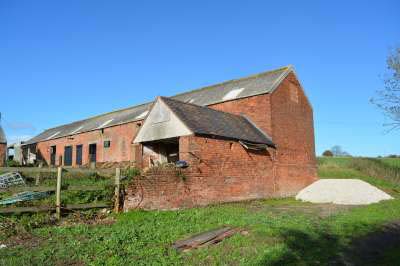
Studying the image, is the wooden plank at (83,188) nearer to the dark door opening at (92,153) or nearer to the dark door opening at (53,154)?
the dark door opening at (92,153)

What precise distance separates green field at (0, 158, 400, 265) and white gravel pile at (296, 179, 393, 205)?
528 cm

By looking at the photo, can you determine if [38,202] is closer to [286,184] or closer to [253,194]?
[253,194]

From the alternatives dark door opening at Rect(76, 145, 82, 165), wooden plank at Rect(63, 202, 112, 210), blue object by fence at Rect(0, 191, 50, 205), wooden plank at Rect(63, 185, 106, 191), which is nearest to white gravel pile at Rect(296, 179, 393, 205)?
wooden plank at Rect(63, 202, 112, 210)

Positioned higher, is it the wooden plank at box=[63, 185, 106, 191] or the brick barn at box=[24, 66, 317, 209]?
the brick barn at box=[24, 66, 317, 209]

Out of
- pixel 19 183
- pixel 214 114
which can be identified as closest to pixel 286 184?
pixel 214 114

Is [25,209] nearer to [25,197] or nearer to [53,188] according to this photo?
[53,188]

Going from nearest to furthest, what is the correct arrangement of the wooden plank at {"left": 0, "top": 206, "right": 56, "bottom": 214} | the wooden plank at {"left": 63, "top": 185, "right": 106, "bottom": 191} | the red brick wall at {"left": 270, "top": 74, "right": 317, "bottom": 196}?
the wooden plank at {"left": 0, "top": 206, "right": 56, "bottom": 214}
the wooden plank at {"left": 63, "top": 185, "right": 106, "bottom": 191}
the red brick wall at {"left": 270, "top": 74, "right": 317, "bottom": 196}

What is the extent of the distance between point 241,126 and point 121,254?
43.2ft

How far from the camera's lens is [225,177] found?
1568cm

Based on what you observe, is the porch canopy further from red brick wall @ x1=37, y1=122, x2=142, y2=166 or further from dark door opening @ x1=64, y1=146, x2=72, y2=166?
dark door opening @ x1=64, y1=146, x2=72, y2=166

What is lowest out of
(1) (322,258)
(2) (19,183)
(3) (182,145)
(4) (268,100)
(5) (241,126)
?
(1) (322,258)

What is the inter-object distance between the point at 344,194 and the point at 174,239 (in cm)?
1230

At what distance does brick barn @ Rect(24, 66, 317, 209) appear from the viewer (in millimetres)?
13516

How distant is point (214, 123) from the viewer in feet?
55.3
